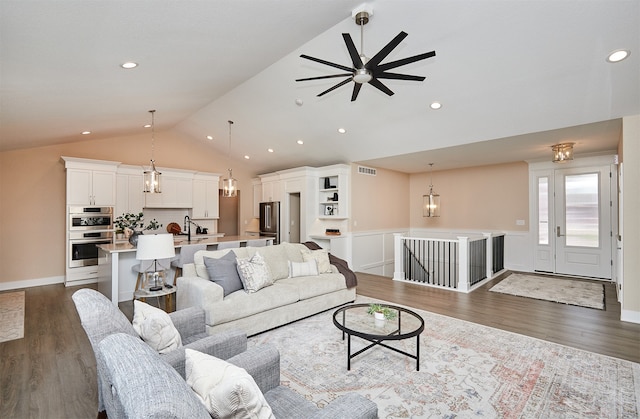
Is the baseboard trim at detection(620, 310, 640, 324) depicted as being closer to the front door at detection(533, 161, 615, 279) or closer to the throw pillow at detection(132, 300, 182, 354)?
the front door at detection(533, 161, 615, 279)

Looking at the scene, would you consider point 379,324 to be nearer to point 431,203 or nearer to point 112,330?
point 112,330

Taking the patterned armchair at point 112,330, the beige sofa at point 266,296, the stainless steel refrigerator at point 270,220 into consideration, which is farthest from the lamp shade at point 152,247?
the stainless steel refrigerator at point 270,220

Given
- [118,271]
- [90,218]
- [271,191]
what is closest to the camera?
[118,271]

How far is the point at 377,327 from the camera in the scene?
2.80 meters

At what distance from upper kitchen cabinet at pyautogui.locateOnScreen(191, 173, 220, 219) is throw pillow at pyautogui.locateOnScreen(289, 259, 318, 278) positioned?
4574 mm

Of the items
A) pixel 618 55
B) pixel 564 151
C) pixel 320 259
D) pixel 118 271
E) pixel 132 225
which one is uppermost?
pixel 618 55

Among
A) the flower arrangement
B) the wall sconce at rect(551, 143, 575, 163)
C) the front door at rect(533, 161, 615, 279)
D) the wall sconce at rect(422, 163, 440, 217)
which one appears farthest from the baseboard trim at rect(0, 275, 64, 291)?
the front door at rect(533, 161, 615, 279)

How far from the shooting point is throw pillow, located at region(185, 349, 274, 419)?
3.63 ft

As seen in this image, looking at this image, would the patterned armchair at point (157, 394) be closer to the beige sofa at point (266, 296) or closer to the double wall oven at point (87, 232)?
the beige sofa at point (266, 296)

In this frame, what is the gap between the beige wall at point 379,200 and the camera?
24.2ft

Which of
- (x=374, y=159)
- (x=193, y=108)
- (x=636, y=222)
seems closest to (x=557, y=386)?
(x=636, y=222)

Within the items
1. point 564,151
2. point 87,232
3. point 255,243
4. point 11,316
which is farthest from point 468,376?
point 87,232

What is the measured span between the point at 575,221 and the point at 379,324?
20.2 ft

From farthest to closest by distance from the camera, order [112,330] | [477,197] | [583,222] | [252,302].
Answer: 1. [477,197]
2. [583,222]
3. [252,302]
4. [112,330]
